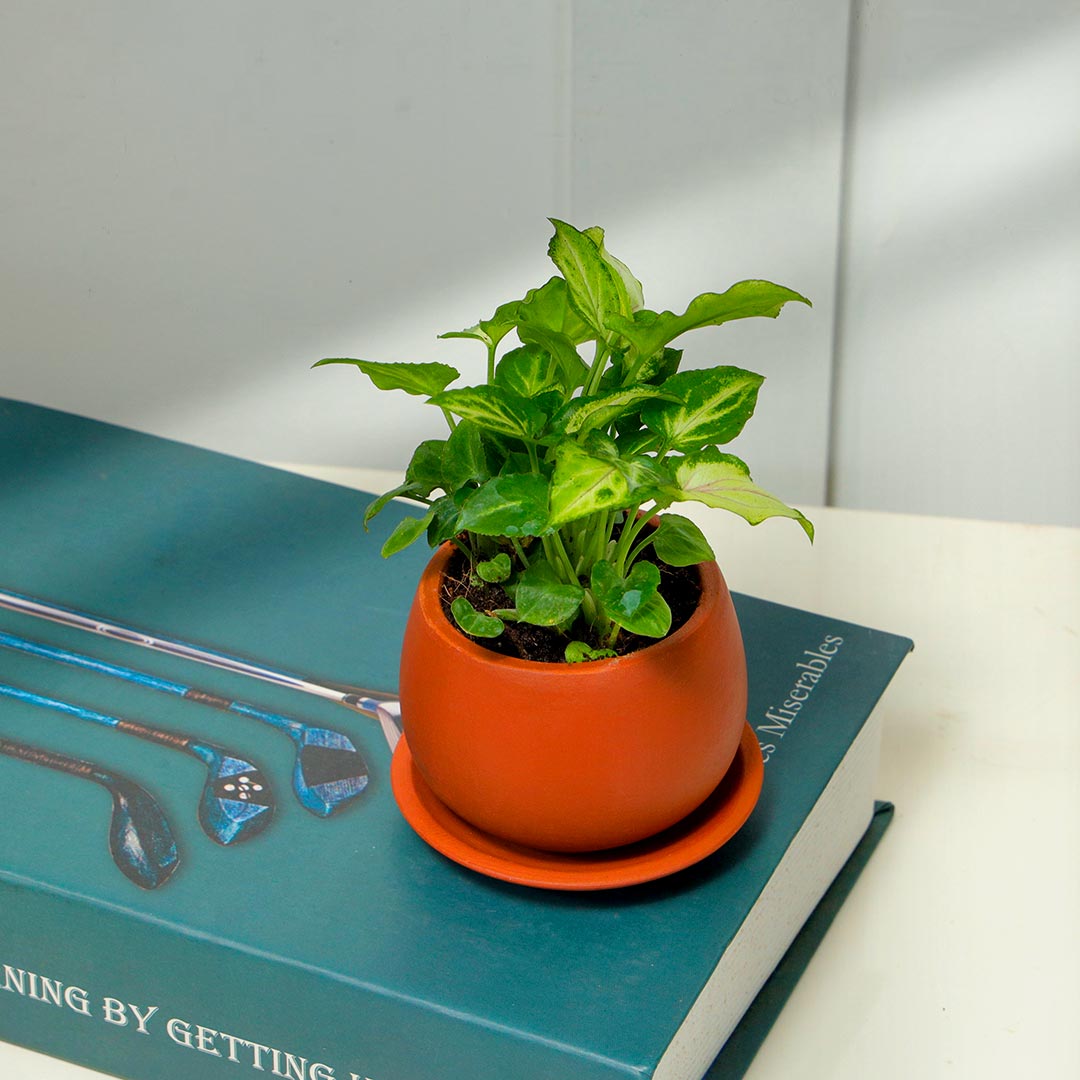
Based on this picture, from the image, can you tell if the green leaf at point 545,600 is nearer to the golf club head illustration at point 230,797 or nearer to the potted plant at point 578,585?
the potted plant at point 578,585

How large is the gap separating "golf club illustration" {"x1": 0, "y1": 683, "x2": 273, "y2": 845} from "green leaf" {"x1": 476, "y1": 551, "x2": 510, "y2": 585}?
0.66ft

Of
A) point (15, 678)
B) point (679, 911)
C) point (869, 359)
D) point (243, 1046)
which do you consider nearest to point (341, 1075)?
point (243, 1046)

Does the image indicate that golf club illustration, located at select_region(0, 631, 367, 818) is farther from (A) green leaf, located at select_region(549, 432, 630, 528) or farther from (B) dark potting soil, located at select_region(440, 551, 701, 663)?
(A) green leaf, located at select_region(549, 432, 630, 528)

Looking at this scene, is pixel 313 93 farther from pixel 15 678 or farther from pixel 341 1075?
pixel 341 1075

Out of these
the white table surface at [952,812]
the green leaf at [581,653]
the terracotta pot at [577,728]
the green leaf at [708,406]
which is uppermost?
the green leaf at [708,406]

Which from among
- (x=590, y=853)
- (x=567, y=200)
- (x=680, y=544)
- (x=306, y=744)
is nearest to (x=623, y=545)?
(x=680, y=544)

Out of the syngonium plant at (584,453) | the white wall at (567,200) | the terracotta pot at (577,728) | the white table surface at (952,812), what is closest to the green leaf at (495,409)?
the syngonium plant at (584,453)

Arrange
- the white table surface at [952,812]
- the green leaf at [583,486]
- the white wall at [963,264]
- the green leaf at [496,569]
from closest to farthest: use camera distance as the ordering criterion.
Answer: the green leaf at [583,486], the green leaf at [496,569], the white table surface at [952,812], the white wall at [963,264]

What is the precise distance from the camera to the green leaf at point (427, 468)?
0.69 m

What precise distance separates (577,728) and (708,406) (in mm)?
150

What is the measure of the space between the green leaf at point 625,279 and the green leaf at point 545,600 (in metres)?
0.13

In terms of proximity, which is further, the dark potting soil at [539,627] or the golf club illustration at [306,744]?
the golf club illustration at [306,744]

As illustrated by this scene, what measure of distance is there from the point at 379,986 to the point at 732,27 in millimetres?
838

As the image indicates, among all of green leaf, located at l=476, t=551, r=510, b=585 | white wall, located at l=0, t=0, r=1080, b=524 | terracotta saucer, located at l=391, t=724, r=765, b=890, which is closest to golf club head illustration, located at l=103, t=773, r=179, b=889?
terracotta saucer, located at l=391, t=724, r=765, b=890
